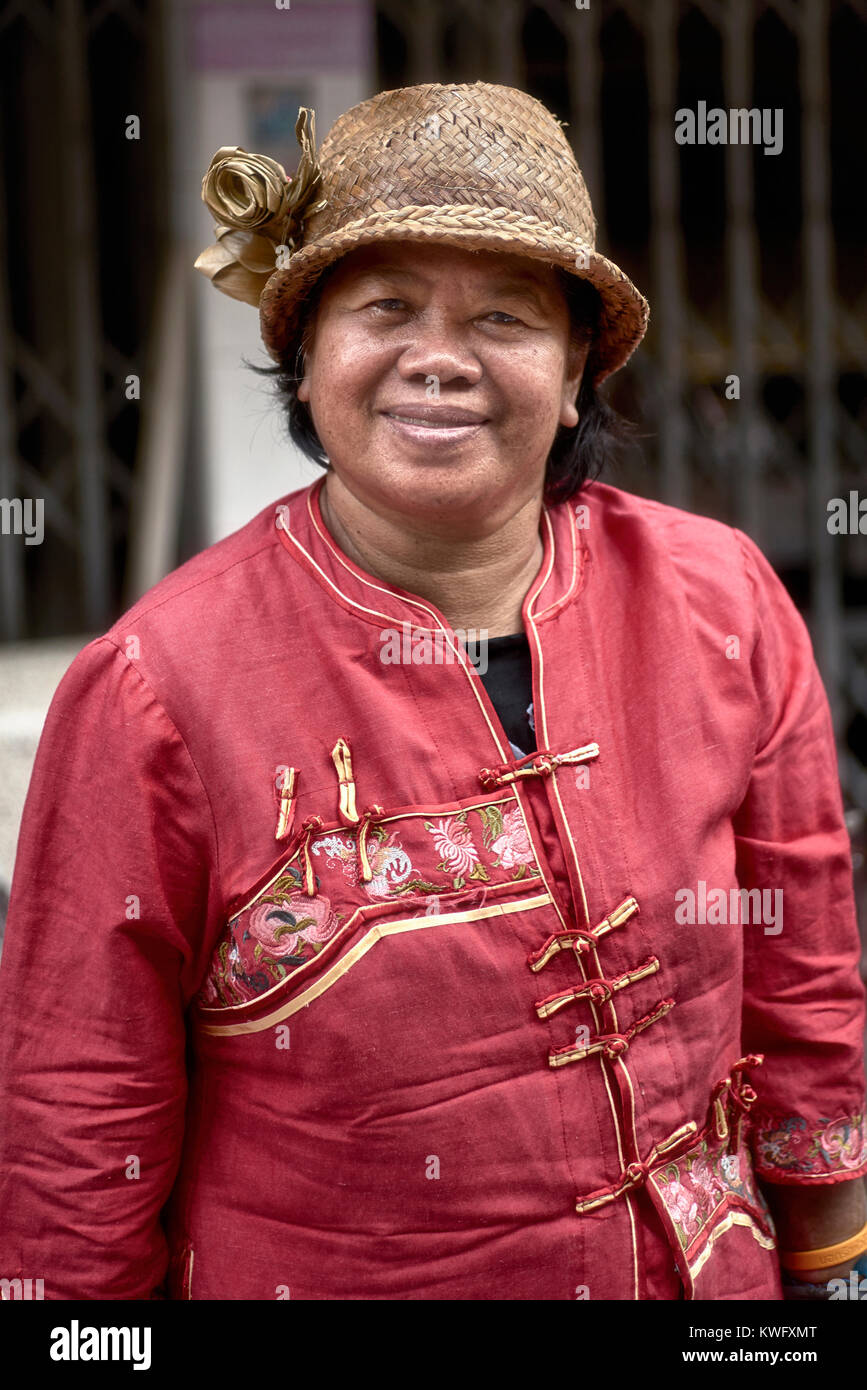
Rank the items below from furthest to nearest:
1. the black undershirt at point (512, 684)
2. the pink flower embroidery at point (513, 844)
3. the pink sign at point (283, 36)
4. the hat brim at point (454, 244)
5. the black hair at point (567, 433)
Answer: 1. the pink sign at point (283, 36)
2. the black hair at point (567, 433)
3. the black undershirt at point (512, 684)
4. the pink flower embroidery at point (513, 844)
5. the hat brim at point (454, 244)

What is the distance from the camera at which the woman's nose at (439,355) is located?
1.40 meters

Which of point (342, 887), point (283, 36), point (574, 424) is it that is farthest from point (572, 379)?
point (283, 36)

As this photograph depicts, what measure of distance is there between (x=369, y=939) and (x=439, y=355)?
655mm

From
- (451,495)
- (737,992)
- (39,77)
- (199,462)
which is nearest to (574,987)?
(737,992)

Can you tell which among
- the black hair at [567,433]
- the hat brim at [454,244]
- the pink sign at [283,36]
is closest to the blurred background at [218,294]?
the pink sign at [283,36]

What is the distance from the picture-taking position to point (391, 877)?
1427 millimetres

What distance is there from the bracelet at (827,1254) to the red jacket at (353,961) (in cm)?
22

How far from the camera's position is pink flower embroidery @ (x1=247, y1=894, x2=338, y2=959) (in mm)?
1415

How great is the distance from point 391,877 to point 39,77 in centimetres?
417

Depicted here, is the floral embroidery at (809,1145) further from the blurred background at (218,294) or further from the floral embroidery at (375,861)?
the blurred background at (218,294)

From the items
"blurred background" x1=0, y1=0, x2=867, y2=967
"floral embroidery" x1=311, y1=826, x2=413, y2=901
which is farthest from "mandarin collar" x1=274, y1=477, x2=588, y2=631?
"blurred background" x1=0, y1=0, x2=867, y2=967

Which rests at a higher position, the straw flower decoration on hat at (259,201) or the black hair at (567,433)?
the straw flower decoration on hat at (259,201)

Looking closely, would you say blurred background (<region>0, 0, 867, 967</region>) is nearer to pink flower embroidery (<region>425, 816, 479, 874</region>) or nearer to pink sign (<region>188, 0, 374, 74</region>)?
pink sign (<region>188, 0, 374, 74</region>)
